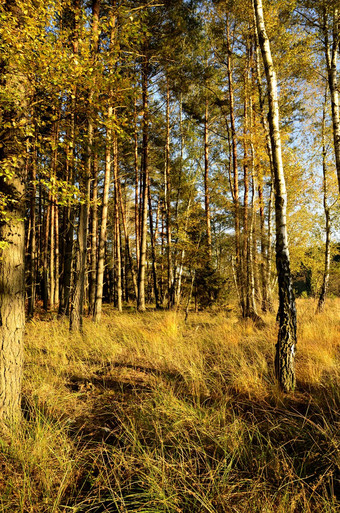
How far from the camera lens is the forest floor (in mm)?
1560

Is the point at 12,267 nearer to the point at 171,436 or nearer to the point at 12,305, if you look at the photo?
the point at 12,305

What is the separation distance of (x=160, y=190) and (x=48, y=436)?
1783cm

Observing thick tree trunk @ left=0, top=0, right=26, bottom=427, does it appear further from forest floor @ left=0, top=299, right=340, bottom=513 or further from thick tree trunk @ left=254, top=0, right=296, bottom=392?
thick tree trunk @ left=254, top=0, right=296, bottom=392

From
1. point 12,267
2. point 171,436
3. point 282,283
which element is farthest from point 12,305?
point 282,283

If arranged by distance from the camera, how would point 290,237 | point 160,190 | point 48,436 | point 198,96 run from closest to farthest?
point 48,436 → point 198,96 → point 290,237 → point 160,190

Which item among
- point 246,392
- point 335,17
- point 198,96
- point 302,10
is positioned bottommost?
point 246,392

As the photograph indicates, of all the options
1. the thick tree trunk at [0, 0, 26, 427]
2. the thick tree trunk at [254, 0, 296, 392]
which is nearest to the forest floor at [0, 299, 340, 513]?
the thick tree trunk at [254, 0, 296, 392]

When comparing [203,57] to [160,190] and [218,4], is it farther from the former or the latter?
[160,190]

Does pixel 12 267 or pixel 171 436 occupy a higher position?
pixel 12 267

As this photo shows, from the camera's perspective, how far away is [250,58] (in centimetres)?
909

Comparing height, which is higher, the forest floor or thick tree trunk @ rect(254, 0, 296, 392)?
thick tree trunk @ rect(254, 0, 296, 392)

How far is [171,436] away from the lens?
2.14 meters

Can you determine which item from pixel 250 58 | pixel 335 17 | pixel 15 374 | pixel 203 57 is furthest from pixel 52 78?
pixel 203 57

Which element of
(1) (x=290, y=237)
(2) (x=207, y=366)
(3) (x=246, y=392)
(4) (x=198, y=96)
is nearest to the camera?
(3) (x=246, y=392)
